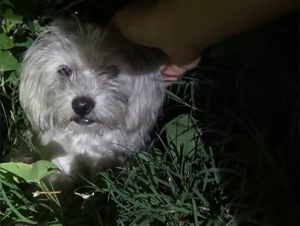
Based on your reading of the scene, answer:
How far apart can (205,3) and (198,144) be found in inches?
13.2

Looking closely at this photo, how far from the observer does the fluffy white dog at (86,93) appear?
5.37ft

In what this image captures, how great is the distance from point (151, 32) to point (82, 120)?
0.89 ft

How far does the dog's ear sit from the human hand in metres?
0.19

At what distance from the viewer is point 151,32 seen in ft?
5.07

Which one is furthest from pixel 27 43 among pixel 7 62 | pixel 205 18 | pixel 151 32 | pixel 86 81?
pixel 205 18

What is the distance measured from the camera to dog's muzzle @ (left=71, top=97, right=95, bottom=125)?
1.60 metres

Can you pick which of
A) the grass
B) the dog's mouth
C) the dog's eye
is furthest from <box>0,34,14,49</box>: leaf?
the dog's mouth

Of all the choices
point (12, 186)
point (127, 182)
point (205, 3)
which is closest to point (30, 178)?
point (12, 186)

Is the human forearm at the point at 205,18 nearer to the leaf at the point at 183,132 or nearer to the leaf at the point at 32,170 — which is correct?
the leaf at the point at 183,132

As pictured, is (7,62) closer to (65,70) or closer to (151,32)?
(65,70)

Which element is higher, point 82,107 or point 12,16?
point 12,16

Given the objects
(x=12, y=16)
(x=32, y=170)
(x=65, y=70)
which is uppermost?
(x=12, y=16)

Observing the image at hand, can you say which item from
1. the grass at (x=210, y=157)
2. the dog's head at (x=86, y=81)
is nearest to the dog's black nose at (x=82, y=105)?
the dog's head at (x=86, y=81)

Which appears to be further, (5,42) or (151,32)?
(5,42)
